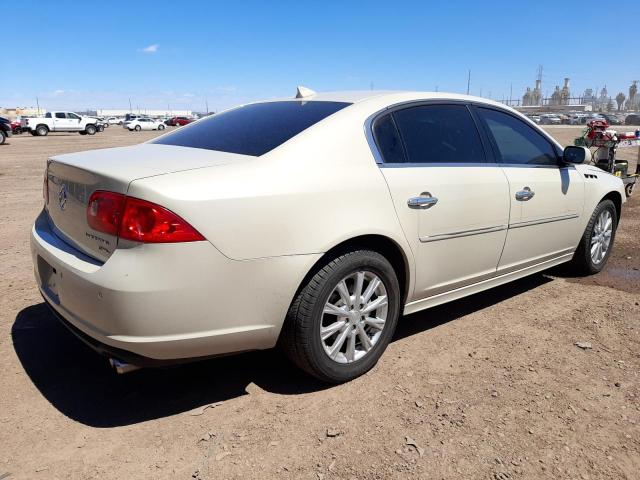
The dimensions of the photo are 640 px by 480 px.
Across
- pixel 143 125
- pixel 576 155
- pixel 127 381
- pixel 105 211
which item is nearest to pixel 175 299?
pixel 105 211

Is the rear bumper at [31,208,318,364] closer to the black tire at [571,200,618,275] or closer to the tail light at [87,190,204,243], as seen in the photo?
the tail light at [87,190,204,243]

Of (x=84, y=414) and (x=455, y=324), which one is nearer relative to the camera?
(x=84, y=414)

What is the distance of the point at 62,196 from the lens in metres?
2.90

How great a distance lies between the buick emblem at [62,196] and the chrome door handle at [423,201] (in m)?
1.91

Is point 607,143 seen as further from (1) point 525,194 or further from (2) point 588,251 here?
(1) point 525,194

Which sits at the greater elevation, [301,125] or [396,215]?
[301,125]

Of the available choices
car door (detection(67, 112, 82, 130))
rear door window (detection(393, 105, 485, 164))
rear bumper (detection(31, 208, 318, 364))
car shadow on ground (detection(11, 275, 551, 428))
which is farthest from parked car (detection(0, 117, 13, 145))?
rear door window (detection(393, 105, 485, 164))

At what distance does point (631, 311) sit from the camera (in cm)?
416

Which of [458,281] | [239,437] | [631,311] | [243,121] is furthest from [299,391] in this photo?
[631,311]

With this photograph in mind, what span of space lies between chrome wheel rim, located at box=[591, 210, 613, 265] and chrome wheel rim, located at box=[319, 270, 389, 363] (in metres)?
2.77

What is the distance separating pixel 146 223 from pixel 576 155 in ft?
11.5

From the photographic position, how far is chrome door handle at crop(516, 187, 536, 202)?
3791 mm

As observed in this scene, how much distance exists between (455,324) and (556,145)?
175 cm

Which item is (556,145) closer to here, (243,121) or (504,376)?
(504,376)
